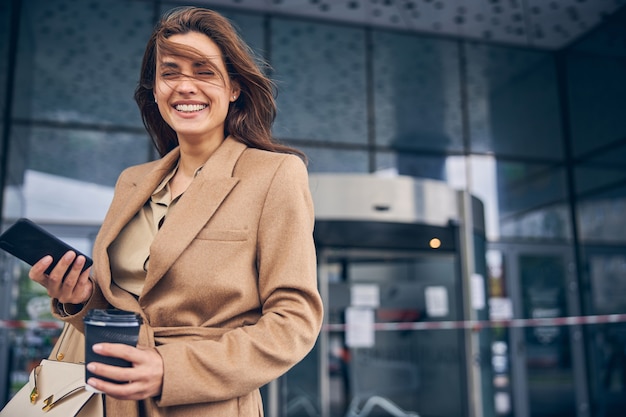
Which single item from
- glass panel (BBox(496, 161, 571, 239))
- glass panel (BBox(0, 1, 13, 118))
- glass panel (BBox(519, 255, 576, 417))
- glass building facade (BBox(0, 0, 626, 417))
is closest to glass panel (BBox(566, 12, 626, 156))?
glass building facade (BBox(0, 0, 626, 417))

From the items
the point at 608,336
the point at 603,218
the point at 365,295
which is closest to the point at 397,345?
the point at 365,295

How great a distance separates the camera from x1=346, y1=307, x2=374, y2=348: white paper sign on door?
20.2ft

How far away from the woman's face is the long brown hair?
2 cm

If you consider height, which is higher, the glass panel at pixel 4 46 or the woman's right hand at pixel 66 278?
the glass panel at pixel 4 46

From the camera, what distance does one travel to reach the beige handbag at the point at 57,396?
1.06 meters

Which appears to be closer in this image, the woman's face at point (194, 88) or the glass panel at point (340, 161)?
the woman's face at point (194, 88)

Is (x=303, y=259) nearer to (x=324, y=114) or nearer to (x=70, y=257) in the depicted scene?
(x=70, y=257)

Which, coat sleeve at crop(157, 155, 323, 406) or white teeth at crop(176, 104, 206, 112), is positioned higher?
white teeth at crop(176, 104, 206, 112)

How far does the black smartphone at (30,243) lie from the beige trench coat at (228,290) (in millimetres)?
103

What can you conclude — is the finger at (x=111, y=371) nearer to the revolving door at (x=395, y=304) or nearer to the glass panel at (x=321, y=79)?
the revolving door at (x=395, y=304)

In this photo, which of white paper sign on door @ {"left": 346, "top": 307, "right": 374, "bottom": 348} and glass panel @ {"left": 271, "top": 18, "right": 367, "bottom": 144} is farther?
glass panel @ {"left": 271, "top": 18, "right": 367, "bottom": 144}

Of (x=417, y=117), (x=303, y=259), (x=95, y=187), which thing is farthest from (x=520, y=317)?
(x=303, y=259)

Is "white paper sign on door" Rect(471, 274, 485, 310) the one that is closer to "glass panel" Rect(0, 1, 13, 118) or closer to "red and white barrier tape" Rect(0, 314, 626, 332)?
"red and white barrier tape" Rect(0, 314, 626, 332)

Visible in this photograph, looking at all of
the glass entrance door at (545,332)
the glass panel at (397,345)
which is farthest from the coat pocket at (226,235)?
the glass entrance door at (545,332)
